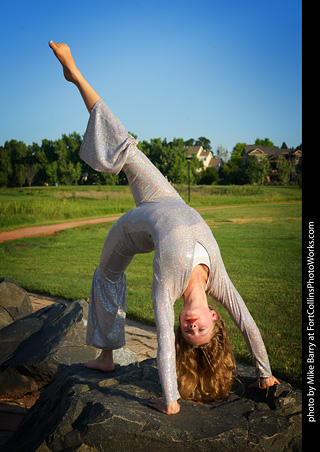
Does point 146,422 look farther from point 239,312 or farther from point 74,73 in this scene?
point 74,73

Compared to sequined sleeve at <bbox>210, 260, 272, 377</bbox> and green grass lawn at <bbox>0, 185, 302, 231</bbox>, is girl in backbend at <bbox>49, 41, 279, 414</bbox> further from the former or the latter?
green grass lawn at <bbox>0, 185, 302, 231</bbox>

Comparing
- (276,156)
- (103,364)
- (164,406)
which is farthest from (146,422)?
(276,156)

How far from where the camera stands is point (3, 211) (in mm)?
15852

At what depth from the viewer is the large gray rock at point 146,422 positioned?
1.93m

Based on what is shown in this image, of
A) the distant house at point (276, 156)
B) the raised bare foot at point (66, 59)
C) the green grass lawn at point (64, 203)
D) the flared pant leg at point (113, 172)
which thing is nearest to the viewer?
the flared pant leg at point (113, 172)

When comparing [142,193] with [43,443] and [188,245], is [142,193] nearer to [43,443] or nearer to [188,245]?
[188,245]

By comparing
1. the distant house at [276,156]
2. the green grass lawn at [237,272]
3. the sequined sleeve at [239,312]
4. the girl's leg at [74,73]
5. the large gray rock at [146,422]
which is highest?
the distant house at [276,156]

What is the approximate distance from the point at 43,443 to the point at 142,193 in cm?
149

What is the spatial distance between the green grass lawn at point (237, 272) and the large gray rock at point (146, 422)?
1.48 metres

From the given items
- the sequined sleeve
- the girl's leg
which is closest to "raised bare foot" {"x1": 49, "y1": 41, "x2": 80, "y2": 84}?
the girl's leg

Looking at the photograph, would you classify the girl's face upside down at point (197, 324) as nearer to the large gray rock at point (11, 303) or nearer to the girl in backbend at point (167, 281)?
the girl in backbend at point (167, 281)

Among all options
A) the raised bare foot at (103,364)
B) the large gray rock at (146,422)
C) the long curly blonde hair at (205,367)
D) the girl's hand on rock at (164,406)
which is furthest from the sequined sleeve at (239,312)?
the raised bare foot at (103,364)

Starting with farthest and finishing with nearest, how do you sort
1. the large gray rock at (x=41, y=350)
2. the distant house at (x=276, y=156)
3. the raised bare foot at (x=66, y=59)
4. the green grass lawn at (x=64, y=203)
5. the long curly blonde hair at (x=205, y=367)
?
1. the distant house at (x=276, y=156)
2. the green grass lawn at (x=64, y=203)
3. the large gray rock at (x=41, y=350)
4. the raised bare foot at (x=66, y=59)
5. the long curly blonde hair at (x=205, y=367)

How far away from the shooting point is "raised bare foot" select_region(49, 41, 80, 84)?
9.05 ft
